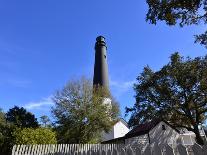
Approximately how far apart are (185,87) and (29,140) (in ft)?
61.8

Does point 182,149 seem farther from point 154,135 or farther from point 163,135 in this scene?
point 163,135

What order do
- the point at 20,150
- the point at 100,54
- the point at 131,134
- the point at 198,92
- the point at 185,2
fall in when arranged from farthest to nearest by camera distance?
1. the point at 100,54
2. the point at 131,134
3. the point at 198,92
4. the point at 20,150
5. the point at 185,2

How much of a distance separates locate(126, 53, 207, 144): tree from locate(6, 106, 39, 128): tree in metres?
12.5

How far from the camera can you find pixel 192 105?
29.5 meters

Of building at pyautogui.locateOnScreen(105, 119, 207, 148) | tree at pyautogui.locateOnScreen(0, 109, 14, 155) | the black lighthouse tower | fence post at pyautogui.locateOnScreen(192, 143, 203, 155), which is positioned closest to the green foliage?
tree at pyautogui.locateOnScreen(0, 109, 14, 155)

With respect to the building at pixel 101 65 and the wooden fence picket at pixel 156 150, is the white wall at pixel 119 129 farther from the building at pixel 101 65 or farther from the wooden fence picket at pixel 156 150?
the wooden fence picket at pixel 156 150

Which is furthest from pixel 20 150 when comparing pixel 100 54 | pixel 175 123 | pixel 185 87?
pixel 100 54

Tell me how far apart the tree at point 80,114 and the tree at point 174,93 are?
13.7ft

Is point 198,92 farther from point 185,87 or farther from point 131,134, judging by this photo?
point 131,134

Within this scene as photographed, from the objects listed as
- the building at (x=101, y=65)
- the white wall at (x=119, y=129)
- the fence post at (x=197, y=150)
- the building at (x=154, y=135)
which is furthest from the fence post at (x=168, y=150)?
the building at (x=101, y=65)

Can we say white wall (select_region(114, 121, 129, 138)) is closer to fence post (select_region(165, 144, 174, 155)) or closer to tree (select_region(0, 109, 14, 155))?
tree (select_region(0, 109, 14, 155))

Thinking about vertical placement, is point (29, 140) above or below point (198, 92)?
below

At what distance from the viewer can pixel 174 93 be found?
2923 centimetres

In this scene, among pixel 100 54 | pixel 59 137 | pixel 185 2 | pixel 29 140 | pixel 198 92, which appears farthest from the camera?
A: pixel 100 54
